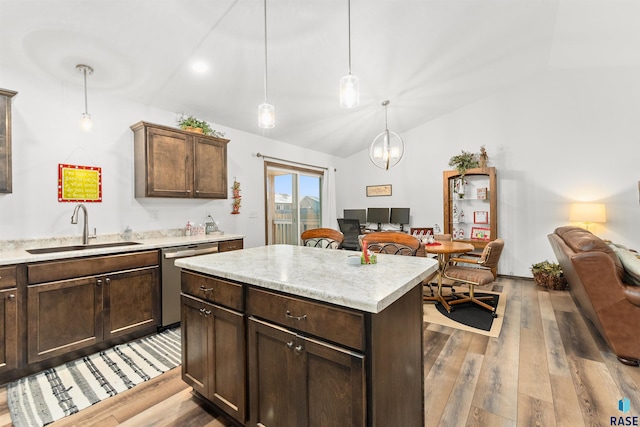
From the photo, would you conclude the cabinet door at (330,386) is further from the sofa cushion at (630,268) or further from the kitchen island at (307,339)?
the sofa cushion at (630,268)

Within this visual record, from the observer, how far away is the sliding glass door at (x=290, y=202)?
5.16m

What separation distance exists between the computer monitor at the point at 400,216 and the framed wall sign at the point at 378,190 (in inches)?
18.4

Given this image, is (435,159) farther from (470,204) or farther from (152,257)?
(152,257)

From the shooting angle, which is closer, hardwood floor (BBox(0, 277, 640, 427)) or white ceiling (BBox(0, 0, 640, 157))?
hardwood floor (BBox(0, 277, 640, 427))

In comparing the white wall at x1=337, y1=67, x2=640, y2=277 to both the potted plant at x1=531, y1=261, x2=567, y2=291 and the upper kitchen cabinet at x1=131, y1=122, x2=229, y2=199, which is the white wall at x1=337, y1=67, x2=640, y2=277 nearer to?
the potted plant at x1=531, y1=261, x2=567, y2=291

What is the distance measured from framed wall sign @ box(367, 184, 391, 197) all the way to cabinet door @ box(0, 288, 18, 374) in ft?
18.8

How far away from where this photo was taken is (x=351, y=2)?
2.44 metres

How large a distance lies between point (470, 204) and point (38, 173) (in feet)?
20.1

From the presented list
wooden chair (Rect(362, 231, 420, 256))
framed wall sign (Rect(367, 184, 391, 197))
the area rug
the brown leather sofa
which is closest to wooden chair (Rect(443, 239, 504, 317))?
the area rug

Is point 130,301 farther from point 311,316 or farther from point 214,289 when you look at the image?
→ point 311,316

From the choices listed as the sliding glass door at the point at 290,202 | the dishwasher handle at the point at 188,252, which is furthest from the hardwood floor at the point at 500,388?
the sliding glass door at the point at 290,202

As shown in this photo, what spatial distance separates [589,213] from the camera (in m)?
4.07

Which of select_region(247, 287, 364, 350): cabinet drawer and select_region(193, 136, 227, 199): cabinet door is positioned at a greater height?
select_region(193, 136, 227, 199): cabinet door

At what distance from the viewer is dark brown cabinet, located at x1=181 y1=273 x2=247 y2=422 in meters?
1.47
